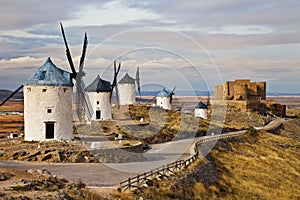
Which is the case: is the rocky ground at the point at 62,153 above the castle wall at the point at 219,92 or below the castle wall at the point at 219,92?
below

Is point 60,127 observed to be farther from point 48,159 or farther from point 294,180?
point 294,180

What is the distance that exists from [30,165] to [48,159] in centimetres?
209

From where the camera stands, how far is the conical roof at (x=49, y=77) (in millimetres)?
28500

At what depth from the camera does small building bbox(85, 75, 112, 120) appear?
1811 inches

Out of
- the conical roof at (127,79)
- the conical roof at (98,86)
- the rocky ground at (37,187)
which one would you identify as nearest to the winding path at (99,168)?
the rocky ground at (37,187)

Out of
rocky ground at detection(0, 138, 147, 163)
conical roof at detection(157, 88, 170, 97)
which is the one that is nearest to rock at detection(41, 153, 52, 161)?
rocky ground at detection(0, 138, 147, 163)

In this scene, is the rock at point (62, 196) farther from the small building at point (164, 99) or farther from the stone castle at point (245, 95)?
the stone castle at point (245, 95)

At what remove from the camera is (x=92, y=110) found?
149ft

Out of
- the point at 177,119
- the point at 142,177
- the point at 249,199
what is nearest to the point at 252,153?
the point at 177,119

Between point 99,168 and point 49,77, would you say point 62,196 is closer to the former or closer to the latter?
point 99,168

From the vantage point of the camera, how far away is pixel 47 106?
28.4 meters

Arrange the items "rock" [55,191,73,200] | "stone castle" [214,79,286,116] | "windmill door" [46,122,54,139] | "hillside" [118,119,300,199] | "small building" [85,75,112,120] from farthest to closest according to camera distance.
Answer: "stone castle" [214,79,286,116]
"small building" [85,75,112,120]
"windmill door" [46,122,54,139]
"hillside" [118,119,300,199]
"rock" [55,191,73,200]

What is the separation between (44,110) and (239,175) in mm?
14138

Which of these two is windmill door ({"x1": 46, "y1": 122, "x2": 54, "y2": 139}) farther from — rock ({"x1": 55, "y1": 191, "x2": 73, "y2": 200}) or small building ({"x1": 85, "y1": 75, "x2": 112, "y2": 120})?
small building ({"x1": 85, "y1": 75, "x2": 112, "y2": 120})
